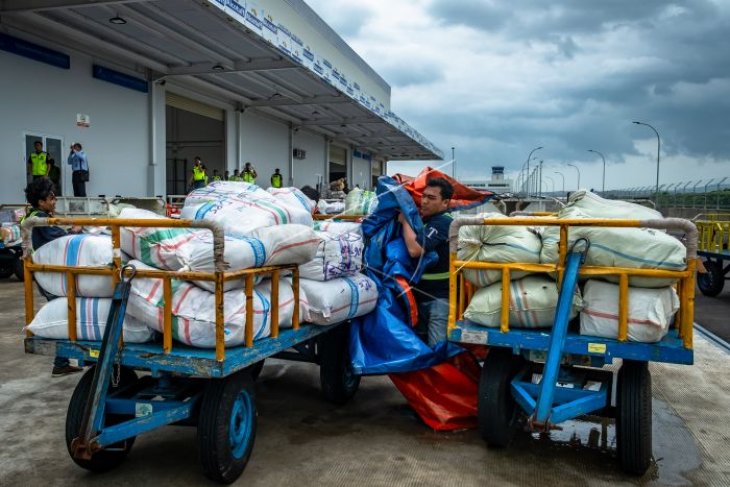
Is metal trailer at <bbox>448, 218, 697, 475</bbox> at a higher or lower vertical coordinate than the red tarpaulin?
lower

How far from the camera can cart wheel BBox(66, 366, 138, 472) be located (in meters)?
3.43

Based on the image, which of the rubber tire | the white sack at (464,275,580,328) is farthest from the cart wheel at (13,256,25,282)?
the rubber tire

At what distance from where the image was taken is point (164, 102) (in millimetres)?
18781

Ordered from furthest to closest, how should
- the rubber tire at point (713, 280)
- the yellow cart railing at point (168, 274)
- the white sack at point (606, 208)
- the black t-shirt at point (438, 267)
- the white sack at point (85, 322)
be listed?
the rubber tire at point (713, 280) < the black t-shirt at point (438, 267) < the white sack at point (606, 208) < the white sack at point (85, 322) < the yellow cart railing at point (168, 274)

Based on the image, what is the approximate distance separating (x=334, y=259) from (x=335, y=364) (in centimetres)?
90

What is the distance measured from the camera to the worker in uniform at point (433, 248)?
4727mm

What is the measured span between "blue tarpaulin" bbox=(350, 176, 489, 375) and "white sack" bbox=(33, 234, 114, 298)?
192cm

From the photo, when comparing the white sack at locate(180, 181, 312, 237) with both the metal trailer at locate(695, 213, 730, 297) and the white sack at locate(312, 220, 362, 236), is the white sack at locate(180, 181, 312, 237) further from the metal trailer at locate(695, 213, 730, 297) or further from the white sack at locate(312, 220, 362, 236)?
the metal trailer at locate(695, 213, 730, 297)

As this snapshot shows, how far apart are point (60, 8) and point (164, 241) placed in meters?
11.1

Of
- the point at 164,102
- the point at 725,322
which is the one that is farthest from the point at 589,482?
the point at 164,102

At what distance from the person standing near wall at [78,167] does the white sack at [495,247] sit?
13.5 meters

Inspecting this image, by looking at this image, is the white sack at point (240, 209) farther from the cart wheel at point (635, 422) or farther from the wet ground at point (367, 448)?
the cart wheel at point (635, 422)

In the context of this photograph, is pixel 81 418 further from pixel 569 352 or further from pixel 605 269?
pixel 605 269

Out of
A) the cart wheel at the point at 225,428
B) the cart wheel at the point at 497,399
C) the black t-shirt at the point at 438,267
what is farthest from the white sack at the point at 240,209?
the cart wheel at the point at 497,399
